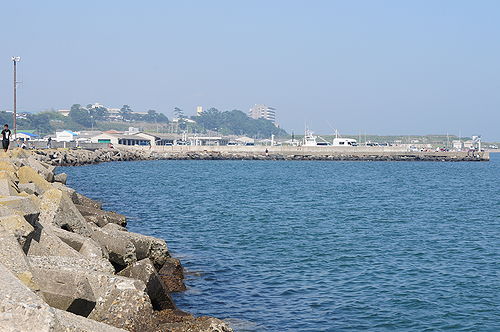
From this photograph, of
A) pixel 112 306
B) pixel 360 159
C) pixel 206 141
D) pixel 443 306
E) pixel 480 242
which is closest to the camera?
pixel 112 306

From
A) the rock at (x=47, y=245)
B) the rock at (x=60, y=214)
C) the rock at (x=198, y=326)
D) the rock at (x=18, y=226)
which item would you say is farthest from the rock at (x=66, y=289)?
the rock at (x=60, y=214)

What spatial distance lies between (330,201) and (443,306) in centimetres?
2241

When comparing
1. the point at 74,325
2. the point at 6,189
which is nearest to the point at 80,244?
the point at 6,189

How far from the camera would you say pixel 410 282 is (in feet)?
46.2

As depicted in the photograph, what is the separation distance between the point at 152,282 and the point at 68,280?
2275 millimetres

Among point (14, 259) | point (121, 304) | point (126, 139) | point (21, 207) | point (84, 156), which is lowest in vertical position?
point (121, 304)

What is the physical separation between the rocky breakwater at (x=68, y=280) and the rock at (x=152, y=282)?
0.01 m

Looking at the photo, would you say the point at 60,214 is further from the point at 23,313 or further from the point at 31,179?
the point at 23,313

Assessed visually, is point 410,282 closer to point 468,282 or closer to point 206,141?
point 468,282

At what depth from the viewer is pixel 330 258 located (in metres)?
17.0

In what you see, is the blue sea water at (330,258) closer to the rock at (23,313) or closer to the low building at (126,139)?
the rock at (23,313)

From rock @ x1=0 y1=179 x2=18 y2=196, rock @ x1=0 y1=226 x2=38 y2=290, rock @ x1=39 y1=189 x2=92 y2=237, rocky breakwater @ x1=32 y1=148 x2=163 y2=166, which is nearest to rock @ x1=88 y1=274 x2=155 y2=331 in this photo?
rock @ x1=0 y1=226 x2=38 y2=290

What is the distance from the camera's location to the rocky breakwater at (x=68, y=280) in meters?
4.77

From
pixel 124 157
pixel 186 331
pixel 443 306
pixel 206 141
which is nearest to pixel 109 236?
pixel 186 331
